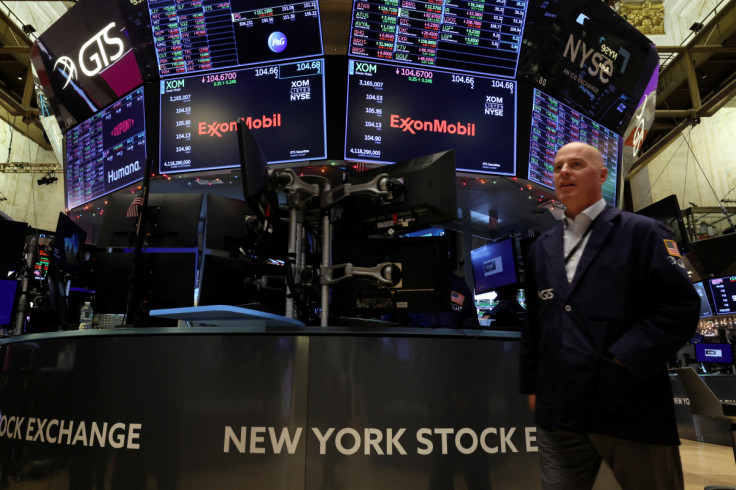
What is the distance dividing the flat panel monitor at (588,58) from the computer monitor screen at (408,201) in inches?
84.8

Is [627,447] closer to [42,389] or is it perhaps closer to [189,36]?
[42,389]

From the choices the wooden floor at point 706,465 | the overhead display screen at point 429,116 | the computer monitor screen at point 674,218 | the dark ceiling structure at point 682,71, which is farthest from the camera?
the dark ceiling structure at point 682,71

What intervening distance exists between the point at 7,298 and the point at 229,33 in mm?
3359

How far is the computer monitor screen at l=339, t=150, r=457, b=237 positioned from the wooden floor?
2.87 meters

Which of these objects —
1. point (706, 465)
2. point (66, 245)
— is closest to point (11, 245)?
point (66, 245)

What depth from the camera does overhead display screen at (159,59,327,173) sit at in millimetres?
4055

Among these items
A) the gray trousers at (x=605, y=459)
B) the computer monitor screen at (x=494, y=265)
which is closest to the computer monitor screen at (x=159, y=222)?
the gray trousers at (x=605, y=459)

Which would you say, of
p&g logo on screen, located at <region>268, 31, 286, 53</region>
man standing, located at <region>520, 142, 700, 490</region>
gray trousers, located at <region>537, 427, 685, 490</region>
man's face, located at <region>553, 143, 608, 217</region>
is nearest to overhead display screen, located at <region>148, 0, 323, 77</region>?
p&g logo on screen, located at <region>268, 31, 286, 53</region>

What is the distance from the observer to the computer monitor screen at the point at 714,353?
23.7 ft

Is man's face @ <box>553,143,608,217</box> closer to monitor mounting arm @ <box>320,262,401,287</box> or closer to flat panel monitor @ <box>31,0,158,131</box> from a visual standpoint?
monitor mounting arm @ <box>320,262,401,287</box>

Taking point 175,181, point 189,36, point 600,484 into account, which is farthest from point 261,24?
point 600,484

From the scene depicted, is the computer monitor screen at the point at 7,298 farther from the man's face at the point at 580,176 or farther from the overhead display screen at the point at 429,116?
the man's face at the point at 580,176

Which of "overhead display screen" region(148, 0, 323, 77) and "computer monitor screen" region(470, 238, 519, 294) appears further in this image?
"computer monitor screen" region(470, 238, 519, 294)

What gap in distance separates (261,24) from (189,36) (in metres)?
0.66
